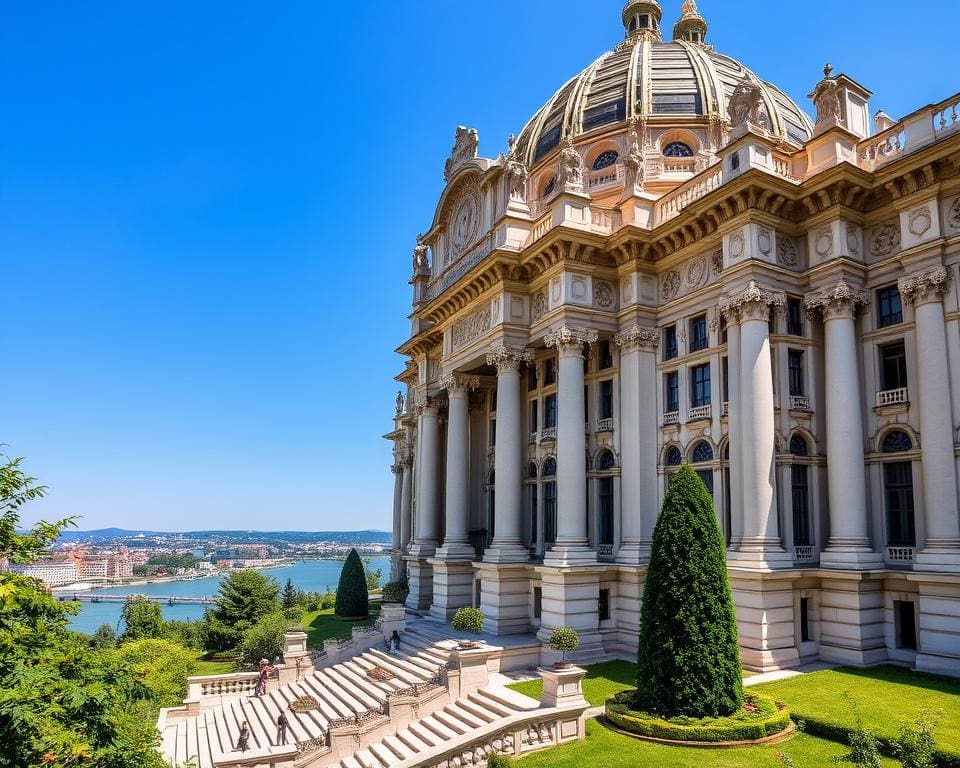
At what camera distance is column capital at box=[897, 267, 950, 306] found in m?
20.8

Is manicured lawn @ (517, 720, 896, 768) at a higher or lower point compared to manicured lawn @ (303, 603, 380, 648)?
higher

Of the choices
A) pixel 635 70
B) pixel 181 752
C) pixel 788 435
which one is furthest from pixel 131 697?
pixel 635 70

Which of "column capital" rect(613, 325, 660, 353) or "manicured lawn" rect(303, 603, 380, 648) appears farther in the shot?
"manicured lawn" rect(303, 603, 380, 648)

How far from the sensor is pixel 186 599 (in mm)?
143375

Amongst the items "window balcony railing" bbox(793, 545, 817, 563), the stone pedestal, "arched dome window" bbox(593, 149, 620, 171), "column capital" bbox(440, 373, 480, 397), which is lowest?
the stone pedestal

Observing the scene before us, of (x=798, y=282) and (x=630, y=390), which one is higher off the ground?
(x=798, y=282)

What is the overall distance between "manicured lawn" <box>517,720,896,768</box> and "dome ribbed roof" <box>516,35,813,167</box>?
30.3 metres

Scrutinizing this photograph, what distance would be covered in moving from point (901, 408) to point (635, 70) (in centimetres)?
2588

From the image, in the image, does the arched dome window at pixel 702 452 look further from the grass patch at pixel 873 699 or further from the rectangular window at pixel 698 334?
the grass patch at pixel 873 699

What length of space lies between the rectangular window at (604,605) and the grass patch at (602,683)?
2.09m

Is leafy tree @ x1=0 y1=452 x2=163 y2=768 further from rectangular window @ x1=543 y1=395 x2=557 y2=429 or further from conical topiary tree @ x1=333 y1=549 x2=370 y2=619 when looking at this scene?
conical topiary tree @ x1=333 y1=549 x2=370 y2=619

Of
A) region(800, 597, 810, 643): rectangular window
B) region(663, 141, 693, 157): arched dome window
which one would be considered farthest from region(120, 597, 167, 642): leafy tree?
region(663, 141, 693, 157): arched dome window

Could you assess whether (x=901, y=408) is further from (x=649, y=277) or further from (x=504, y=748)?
(x=504, y=748)

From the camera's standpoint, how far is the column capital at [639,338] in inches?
1077
